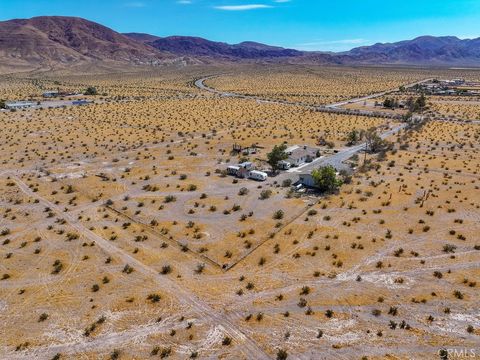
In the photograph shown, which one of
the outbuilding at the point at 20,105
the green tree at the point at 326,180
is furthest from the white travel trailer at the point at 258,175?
the outbuilding at the point at 20,105

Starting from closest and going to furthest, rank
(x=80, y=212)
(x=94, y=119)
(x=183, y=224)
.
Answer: (x=183, y=224) → (x=80, y=212) → (x=94, y=119)

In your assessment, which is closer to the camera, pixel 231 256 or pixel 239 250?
pixel 231 256

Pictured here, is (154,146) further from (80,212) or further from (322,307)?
(322,307)

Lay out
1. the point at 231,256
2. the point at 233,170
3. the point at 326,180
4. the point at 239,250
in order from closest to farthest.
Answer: the point at 231,256, the point at 239,250, the point at 326,180, the point at 233,170

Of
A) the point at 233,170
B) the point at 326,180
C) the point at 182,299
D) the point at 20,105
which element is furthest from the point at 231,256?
the point at 20,105

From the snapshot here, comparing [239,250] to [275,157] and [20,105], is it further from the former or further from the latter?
[20,105]

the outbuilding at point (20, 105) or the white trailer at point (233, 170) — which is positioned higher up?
the outbuilding at point (20, 105)

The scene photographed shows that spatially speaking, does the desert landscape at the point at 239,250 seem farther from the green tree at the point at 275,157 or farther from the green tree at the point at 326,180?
the green tree at the point at 275,157

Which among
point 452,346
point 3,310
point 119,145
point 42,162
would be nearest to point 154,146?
point 119,145

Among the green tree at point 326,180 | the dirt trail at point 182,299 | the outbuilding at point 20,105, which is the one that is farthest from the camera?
the outbuilding at point 20,105
